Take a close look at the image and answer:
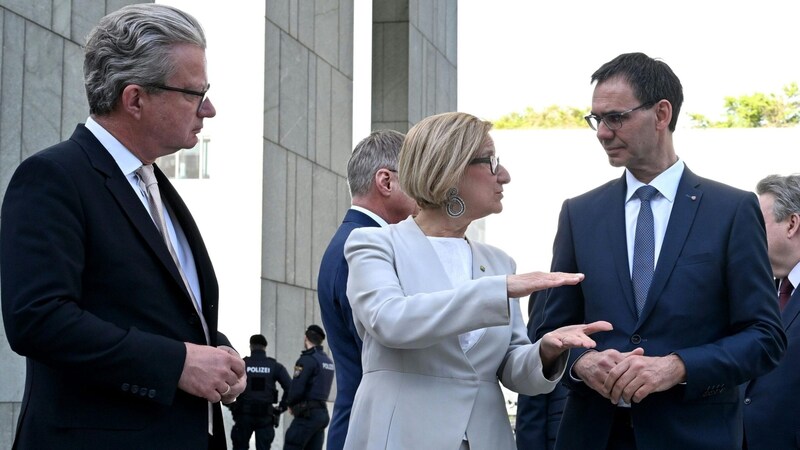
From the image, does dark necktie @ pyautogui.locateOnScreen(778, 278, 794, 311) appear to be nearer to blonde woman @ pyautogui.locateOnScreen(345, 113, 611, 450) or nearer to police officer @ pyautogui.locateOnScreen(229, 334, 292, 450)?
blonde woman @ pyautogui.locateOnScreen(345, 113, 611, 450)

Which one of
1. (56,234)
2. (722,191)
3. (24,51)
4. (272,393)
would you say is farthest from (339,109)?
(56,234)

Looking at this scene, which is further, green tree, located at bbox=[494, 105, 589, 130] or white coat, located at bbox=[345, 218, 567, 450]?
green tree, located at bbox=[494, 105, 589, 130]

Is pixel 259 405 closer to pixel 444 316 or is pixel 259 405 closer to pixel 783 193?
pixel 783 193

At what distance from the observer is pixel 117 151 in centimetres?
308

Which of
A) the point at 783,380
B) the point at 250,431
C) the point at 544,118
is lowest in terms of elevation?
the point at 250,431

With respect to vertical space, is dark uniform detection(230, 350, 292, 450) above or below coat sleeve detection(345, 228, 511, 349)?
below

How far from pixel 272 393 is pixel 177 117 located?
10.3 m

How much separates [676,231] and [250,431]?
10.2m

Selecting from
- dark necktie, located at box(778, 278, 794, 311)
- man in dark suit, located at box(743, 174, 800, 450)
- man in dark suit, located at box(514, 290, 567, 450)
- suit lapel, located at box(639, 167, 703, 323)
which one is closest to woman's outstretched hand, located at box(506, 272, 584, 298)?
suit lapel, located at box(639, 167, 703, 323)

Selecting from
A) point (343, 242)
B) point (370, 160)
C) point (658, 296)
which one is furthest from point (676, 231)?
point (370, 160)

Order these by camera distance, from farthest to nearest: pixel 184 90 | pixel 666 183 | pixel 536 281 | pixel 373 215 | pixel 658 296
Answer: pixel 373 215
pixel 666 183
pixel 658 296
pixel 184 90
pixel 536 281

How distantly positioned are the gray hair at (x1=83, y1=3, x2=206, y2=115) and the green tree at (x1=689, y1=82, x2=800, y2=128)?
5447 cm

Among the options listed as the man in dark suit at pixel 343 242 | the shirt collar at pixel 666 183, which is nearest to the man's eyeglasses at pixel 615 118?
the shirt collar at pixel 666 183

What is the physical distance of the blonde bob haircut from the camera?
11.2 ft
